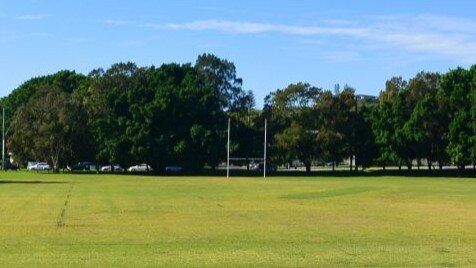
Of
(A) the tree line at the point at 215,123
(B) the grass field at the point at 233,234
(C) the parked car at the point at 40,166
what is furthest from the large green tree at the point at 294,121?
(B) the grass field at the point at 233,234

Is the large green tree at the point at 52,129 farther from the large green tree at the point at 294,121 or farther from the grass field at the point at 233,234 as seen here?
the grass field at the point at 233,234

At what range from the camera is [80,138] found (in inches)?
4077

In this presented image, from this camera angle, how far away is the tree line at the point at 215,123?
102 m

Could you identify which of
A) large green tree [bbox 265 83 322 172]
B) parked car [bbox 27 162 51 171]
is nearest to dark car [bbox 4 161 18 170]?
parked car [bbox 27 162 51 171]

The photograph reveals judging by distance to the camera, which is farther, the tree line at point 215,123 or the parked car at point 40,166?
the parked car at point 40,166

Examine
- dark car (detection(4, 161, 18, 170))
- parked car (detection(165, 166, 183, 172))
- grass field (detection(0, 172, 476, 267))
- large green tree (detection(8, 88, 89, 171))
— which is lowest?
grass field (detection(0, 172, 476, 267))

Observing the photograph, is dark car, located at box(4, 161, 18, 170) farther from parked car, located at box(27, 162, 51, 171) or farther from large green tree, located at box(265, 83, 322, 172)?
large green tree, located at box(265, 83, 322, 172)

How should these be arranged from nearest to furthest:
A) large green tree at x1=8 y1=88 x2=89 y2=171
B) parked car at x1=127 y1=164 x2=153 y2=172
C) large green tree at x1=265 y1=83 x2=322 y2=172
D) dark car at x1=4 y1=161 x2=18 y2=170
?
large green tree at x1=8 y1=88 x2=89 y2=171 → large green tree at x1=265 y1=83 x2=322 y2=172 → parked car at x1=127 y1=164 x2=153 y2=172 → dark car at x1=4 y1=161 x2=18 y2=170

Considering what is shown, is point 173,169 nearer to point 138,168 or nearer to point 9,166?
point 138,168

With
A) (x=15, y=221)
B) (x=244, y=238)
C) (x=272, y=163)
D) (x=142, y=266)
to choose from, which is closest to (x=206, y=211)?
(x=15, y=221)

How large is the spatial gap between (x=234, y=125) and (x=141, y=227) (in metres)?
85.8

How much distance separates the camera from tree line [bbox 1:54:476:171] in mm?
102000

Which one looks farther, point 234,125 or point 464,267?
point 234,125

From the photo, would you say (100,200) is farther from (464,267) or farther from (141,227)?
(464,267)
